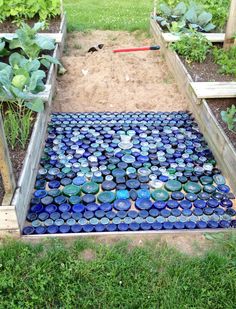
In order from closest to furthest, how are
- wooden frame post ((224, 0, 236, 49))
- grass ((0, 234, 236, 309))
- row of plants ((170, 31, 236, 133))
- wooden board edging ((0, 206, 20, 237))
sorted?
grass ((0, 234, 236, 309))
wooden board edging ((0, 206, 20, 237))
row of plants ((170, 31, 236, 133))
wooden frame post ((224, 0, 236, 49))

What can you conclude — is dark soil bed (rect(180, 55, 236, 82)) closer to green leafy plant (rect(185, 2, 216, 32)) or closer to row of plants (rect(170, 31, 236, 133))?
row of plants (rect(170, 31, 236, 133))

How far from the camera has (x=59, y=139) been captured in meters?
3.80

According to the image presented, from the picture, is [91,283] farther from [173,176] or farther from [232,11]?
[232,11]

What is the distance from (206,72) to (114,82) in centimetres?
123

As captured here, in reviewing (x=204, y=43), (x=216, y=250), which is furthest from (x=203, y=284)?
(x=204, y=43)

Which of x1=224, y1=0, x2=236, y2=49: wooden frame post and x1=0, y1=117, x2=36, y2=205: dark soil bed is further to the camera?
x1=224, y1=0, x2=236, y2=49: wooden frame post

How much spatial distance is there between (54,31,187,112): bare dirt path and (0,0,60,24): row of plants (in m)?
0.65

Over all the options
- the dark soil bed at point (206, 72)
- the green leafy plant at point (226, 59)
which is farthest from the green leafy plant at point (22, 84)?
the green leafy plant at point (226, 59)

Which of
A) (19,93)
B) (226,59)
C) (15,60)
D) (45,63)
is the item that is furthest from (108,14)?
(19,93)

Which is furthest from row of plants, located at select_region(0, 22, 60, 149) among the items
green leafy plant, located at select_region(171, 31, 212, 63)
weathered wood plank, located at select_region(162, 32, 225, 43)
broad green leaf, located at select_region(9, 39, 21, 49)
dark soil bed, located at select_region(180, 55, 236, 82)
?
weathered wood plank, located at select_region(162, 32, 225, 43)

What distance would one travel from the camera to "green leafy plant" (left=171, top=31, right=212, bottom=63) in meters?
4.97

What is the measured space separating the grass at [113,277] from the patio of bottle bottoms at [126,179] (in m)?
0.23

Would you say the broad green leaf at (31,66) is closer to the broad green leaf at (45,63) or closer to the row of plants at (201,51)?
the broad green leaf at (45,63)

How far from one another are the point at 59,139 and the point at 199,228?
1.72m
